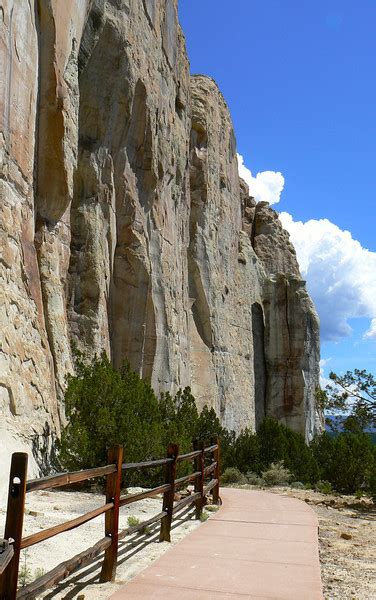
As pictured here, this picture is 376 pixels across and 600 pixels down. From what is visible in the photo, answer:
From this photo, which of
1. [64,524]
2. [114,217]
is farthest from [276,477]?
[64,524]

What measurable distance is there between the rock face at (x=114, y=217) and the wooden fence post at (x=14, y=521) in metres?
5.83

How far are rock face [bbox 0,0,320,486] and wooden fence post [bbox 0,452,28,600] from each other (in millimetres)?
5828

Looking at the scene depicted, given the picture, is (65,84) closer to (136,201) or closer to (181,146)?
(136,201)

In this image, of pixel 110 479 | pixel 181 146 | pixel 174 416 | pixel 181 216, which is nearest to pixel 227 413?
pixel 181 216

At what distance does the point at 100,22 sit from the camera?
1839 centimetres

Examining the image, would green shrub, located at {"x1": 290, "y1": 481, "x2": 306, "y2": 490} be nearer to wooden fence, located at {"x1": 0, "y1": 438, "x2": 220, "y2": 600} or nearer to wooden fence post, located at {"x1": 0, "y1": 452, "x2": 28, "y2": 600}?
wooden fence, located at {"x1": 0, "y1": 438, "x2": 220, "y2": 600}

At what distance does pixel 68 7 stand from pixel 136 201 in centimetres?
778

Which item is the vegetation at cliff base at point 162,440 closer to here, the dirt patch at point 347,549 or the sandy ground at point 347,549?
the sandy ground at point 347,549

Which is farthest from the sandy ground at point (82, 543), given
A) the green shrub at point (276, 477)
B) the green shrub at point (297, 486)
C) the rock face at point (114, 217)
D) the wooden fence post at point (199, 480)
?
the green shrub at point (276, 477)

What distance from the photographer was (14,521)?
3.47 meters

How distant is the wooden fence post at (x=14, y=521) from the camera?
11.1 ft

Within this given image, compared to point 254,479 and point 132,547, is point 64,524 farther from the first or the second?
point 254,479

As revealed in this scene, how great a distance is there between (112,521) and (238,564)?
1.41 metres

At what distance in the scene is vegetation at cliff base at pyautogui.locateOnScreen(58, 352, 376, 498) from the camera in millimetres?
10805
